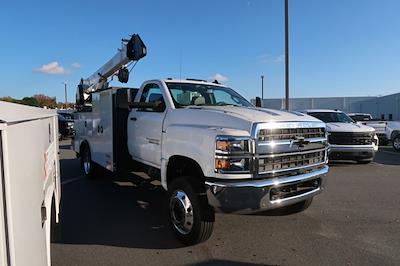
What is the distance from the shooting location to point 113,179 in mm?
9383

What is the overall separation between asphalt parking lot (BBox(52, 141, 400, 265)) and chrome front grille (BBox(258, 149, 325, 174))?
0.95 m

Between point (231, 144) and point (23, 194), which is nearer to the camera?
point (23, 194)

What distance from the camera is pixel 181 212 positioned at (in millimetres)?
4945

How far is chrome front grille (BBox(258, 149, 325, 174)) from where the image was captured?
180 inches

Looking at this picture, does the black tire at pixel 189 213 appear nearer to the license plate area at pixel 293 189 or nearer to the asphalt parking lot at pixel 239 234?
the asphalt parking lot at pixel 239 234

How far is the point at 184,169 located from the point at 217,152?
1079mm

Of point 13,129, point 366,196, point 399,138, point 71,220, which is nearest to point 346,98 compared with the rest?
point 399,138

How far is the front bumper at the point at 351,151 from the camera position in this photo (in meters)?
11.3

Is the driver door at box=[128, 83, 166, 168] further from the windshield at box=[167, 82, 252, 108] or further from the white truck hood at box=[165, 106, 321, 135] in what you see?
the white truck hood at box=[165, 106, 321, 135]

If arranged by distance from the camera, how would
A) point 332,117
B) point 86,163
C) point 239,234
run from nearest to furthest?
point 239,234 < point 86,163 < point 332,117

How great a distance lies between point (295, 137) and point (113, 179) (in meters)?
5.66

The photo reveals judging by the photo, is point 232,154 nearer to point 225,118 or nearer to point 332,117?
point 225,118

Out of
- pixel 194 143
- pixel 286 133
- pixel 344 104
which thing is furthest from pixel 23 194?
pixel 344 104

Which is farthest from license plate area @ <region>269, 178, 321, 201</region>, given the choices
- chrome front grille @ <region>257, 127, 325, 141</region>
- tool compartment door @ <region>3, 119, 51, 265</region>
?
tool compartment door @ <region>3, 119, 51, 265</region>
